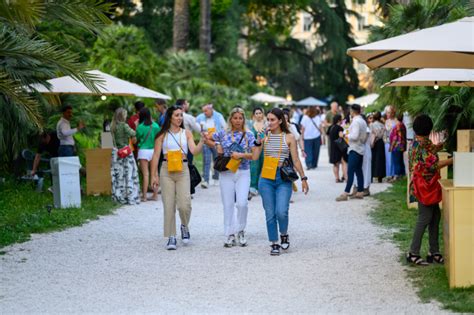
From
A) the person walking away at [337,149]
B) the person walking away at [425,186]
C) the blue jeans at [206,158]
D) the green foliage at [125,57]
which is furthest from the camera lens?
the green foliage at [125,57]

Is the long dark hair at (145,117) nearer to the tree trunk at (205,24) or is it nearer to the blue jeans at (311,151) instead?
the blue jeans at (311,151)

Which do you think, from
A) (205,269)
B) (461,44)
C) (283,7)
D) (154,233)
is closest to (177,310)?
(205,269)

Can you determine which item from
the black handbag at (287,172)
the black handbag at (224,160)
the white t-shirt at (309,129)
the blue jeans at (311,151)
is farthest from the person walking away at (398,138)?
the black handbag at (287,172)

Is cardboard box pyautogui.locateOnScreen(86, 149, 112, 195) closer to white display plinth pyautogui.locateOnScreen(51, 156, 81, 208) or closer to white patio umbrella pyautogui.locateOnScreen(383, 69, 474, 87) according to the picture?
white display plinth pyautogui.locateOnScreen(51, 156, 81, 208)

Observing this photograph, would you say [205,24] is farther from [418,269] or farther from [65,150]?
[418,269]

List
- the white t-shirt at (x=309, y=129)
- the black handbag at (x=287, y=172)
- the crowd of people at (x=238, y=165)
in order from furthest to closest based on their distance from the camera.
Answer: the white t-shirt at (x=309, y=129) < the black handbag at (x=287, y=172) < the crowd of people at (x=238, y=165)

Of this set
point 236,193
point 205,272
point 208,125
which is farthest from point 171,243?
point 208,125

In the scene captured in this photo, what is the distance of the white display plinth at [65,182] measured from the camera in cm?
1379

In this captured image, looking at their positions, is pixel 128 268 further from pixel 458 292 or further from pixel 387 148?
pixel 387 148

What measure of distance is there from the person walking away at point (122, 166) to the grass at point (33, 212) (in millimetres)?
263

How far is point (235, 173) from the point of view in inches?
413

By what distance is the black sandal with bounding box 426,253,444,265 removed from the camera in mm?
8835

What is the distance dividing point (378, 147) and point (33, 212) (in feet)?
29.9

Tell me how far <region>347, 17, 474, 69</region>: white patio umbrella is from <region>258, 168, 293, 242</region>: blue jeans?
173 cm
